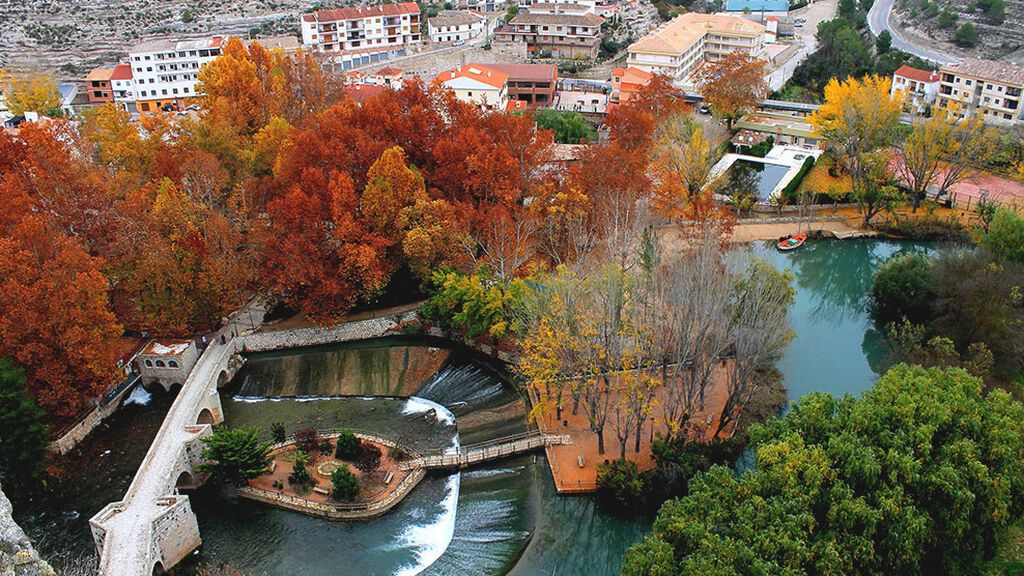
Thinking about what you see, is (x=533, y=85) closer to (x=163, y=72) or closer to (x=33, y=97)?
(x=163, y=72)

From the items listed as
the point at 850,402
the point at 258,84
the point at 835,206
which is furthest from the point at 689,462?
the point at 258,84

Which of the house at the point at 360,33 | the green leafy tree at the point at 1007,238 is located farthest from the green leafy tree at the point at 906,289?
the house at the point at 360,33

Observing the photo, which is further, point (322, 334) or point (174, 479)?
point (322, 334)

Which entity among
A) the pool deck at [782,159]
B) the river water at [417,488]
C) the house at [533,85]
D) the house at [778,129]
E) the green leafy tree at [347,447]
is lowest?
the river water at [417,488]

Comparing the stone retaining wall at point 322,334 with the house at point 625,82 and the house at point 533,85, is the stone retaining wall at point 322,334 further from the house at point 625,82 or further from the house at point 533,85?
the house at point 533,85

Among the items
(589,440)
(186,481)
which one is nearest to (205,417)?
(186,481)

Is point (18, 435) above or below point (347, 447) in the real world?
above

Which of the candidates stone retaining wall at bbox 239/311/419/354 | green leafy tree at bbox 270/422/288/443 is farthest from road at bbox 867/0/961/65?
green leafy tree at bbox 270/422/288/443

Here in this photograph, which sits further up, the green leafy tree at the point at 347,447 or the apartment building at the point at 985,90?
the apartment building at the point at 985,90
